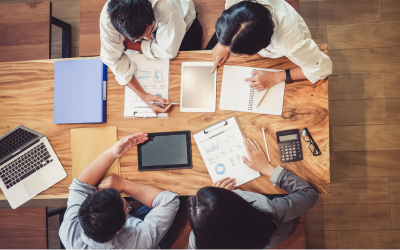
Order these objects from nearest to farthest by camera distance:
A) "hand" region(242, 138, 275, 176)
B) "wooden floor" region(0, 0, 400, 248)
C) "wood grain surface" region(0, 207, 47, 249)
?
"hand" region(242, 138, 275, 176) < "wood grain surface" region(0, 207, 47, 249) < "wooden floor" region(0, 0, 400, 248)

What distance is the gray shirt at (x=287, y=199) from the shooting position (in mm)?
1041

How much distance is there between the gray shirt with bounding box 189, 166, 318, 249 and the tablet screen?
43 centimetres

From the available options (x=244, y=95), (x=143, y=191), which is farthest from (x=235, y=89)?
(x=143, y=191)

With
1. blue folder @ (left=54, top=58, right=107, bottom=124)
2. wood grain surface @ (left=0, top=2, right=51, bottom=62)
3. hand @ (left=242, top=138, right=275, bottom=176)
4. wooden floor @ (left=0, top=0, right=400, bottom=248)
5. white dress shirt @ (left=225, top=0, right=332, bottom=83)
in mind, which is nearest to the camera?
white dress shirt @ (left=225, top=0, right=332, bottom=83)

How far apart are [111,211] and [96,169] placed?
0.79ft

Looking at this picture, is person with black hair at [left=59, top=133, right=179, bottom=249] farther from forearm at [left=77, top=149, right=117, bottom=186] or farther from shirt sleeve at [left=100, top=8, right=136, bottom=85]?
shirt sleeve at [left=100, top=8, right=136, bottom=85]

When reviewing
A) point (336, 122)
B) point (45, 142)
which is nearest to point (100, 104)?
point (45, 142)

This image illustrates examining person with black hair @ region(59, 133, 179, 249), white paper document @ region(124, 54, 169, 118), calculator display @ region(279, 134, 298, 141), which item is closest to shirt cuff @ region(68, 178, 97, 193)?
person with black hair @ region(59, 133, 179, 249)

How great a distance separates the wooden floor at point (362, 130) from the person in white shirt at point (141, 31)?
1160 millimetres

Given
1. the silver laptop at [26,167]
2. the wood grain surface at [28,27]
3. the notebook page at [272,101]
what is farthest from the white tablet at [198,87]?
the wood grain surface at [28,27]

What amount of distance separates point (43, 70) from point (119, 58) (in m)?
0.43

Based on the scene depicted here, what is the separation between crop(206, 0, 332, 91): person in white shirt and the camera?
87 centimetres

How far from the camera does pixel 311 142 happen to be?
1.08 m

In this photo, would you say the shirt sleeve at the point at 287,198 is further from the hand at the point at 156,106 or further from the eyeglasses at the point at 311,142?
the hand at the point at 156,106
